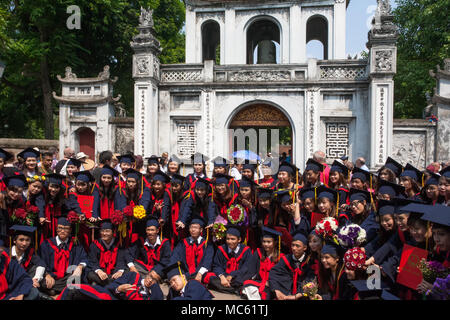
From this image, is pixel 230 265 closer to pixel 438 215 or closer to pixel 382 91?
pixel 438 215

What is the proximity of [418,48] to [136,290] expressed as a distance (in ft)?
76.7

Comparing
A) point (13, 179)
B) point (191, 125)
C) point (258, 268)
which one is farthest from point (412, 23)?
point (13, 179)

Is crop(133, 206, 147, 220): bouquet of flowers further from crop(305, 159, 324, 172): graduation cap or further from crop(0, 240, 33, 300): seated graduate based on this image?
crop(305, 159, 324, 172): graduation cap

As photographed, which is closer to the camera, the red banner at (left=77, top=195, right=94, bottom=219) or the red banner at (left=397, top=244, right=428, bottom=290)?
the red banner at (left=397, top=244, right=428, bottom=290)

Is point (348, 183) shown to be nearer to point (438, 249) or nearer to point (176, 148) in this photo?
point (438, 249)

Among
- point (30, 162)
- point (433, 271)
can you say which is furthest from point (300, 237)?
point (30, 162)

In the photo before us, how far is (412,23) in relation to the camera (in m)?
20.8

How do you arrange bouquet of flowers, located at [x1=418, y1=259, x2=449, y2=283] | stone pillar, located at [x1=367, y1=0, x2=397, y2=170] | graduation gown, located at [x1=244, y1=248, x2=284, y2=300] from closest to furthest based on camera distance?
bouquet of flowers, located at [x1=418, y1=259, x2=449, y2=283], graduation gown, located at [x1=244, y1=248, x2=284, y2=300], stone pillar, located at [x1=367, y1=0, x2=397, y2=170]

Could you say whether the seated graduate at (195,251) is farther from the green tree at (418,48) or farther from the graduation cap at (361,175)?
the green tree at (418,48)

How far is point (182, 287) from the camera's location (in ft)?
16.0

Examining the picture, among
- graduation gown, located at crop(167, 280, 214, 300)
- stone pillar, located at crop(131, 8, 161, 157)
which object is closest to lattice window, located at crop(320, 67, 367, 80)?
stone pillar, located at crop(131, 8, 161, 157)

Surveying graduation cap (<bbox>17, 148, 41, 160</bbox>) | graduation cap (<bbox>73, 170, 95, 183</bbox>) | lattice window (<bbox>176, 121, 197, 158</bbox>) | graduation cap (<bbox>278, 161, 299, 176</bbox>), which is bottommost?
graduation cap (<bbox>73, 170, 95, 183</bbox>)

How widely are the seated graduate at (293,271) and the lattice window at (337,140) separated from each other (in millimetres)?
8103

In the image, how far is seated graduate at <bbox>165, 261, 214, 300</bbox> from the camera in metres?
4.34
